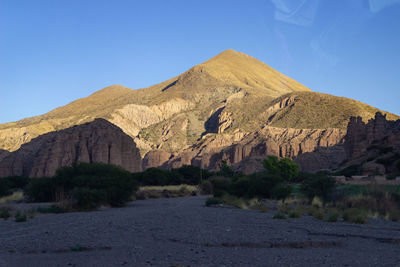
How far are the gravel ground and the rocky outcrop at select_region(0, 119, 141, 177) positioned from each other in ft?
219

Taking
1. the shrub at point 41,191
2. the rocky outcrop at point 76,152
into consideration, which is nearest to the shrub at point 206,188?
the shrub at point 41,191

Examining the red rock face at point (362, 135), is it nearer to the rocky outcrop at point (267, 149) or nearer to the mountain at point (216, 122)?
the rocky outcrop at point (267, 149)

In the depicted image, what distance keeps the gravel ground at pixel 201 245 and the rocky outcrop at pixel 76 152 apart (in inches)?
2626

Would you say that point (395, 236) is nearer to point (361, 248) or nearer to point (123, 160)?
point (361, 248)

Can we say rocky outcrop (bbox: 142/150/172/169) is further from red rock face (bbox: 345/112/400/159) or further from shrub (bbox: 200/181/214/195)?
shrub (bbox: 200/181/214/195)

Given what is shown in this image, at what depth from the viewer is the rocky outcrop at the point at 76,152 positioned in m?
78.1

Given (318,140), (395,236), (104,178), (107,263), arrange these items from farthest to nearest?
(318,140)
(104,178)
(395,236)
(107,263)

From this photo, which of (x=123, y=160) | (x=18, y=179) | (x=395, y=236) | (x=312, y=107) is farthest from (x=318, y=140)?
(x=395, y=236)

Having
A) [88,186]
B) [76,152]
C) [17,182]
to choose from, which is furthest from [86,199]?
[76,152]

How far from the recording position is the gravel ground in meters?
7.84

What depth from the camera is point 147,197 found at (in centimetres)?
3656

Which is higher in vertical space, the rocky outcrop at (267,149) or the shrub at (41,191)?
the rocky outcrop at (267,149)

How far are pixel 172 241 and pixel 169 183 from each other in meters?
51.2

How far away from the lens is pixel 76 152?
80750 mm
